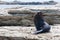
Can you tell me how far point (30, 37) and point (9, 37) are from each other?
0.41m

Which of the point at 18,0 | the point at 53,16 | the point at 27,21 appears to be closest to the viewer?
the point at 27,21

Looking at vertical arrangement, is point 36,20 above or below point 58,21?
above

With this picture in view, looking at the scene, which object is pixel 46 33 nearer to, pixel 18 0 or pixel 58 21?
pixel 58 21

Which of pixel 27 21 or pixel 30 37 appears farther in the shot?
pixel 27 21

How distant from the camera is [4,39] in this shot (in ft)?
13.3

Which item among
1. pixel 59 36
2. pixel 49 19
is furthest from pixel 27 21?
pixel 59 36

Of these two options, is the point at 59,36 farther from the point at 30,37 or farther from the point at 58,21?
the point at 58,21

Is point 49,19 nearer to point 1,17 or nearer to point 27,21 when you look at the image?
point 27,21

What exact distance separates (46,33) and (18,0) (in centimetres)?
1304

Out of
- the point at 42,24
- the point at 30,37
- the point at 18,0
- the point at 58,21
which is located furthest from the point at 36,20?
the point at 18,0

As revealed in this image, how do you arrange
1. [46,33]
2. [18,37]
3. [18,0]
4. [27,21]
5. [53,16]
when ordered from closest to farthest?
[18,37] < [46,33] < [27,21] < [53,16] < [18,0]

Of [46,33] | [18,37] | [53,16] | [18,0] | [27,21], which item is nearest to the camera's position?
[18,37]

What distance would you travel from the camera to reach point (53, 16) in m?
6.96

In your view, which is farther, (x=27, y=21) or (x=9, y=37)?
(x=27, y=21)
